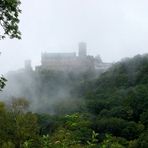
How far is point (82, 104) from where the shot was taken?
9606cm

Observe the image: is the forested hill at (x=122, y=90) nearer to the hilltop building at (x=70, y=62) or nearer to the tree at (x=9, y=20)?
the hilltop building at (x=70, y=62)

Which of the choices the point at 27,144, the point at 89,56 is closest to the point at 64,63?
the point at 89,56

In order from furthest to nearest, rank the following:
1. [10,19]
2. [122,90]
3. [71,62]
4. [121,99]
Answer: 1. [71,62]
2. [122,90]
3. [121,99]
4. [10,19]

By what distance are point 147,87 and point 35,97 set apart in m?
34.0

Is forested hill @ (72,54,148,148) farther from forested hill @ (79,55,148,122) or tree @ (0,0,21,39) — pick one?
tree @ (0,0,21,39)

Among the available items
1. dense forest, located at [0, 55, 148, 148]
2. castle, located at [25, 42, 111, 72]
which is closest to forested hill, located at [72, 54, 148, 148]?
dense forest, located at [0, 55, 148, 148]

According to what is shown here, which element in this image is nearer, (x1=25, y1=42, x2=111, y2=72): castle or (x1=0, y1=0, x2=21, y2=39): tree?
(x1=0, y1=0, x2=21, y2=39): tree

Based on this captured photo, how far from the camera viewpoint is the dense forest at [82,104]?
45.2m

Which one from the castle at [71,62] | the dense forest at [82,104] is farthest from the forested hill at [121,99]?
the castle at [71,62]

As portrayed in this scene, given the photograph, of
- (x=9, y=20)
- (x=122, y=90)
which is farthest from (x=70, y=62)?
(x=9, y=20)

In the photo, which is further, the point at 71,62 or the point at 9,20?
the point at 71,62

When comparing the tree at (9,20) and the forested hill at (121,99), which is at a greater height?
the tree at (9,20)

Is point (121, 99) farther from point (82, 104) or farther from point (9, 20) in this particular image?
point (9, 20)

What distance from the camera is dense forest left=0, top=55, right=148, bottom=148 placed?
45231 mm
